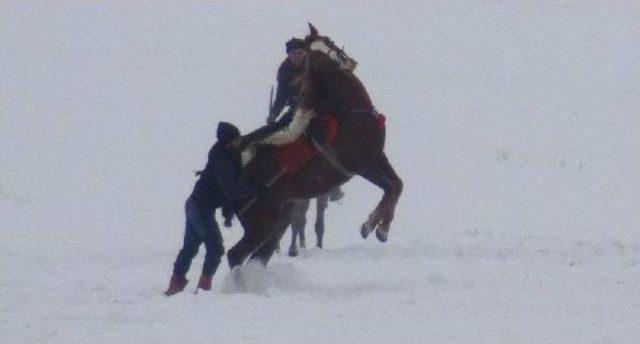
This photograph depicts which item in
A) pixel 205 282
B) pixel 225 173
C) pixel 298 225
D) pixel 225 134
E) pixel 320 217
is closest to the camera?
pixel 225 173

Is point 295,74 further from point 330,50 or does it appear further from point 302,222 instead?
point 302,222

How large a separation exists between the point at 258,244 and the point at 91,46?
18.9 metres

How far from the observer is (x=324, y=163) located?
34.6 feet

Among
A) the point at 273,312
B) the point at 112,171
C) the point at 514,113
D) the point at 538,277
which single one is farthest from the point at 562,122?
the point at 273,312

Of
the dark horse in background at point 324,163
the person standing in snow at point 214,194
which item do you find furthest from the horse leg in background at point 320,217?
the person standing in snow at point 214,194

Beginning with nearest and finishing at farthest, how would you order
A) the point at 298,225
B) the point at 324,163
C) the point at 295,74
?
the point at 324,163 < the point at 295,74 < the point at 298,225

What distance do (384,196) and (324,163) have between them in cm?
51

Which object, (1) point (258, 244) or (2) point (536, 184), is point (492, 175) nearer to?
(2) point (536, 184)

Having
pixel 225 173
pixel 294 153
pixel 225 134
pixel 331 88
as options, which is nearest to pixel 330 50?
pixel 331 88

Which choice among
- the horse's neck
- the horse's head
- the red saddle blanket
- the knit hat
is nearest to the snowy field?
the red saddle blanket

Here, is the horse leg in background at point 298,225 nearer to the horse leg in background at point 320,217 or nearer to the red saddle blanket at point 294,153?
the horse leg in background at point 320,217

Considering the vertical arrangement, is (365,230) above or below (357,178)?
above

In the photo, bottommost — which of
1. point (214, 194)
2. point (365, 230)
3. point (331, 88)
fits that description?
point (365, 230)

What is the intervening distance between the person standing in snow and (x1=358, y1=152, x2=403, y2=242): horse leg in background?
0.72 metres
